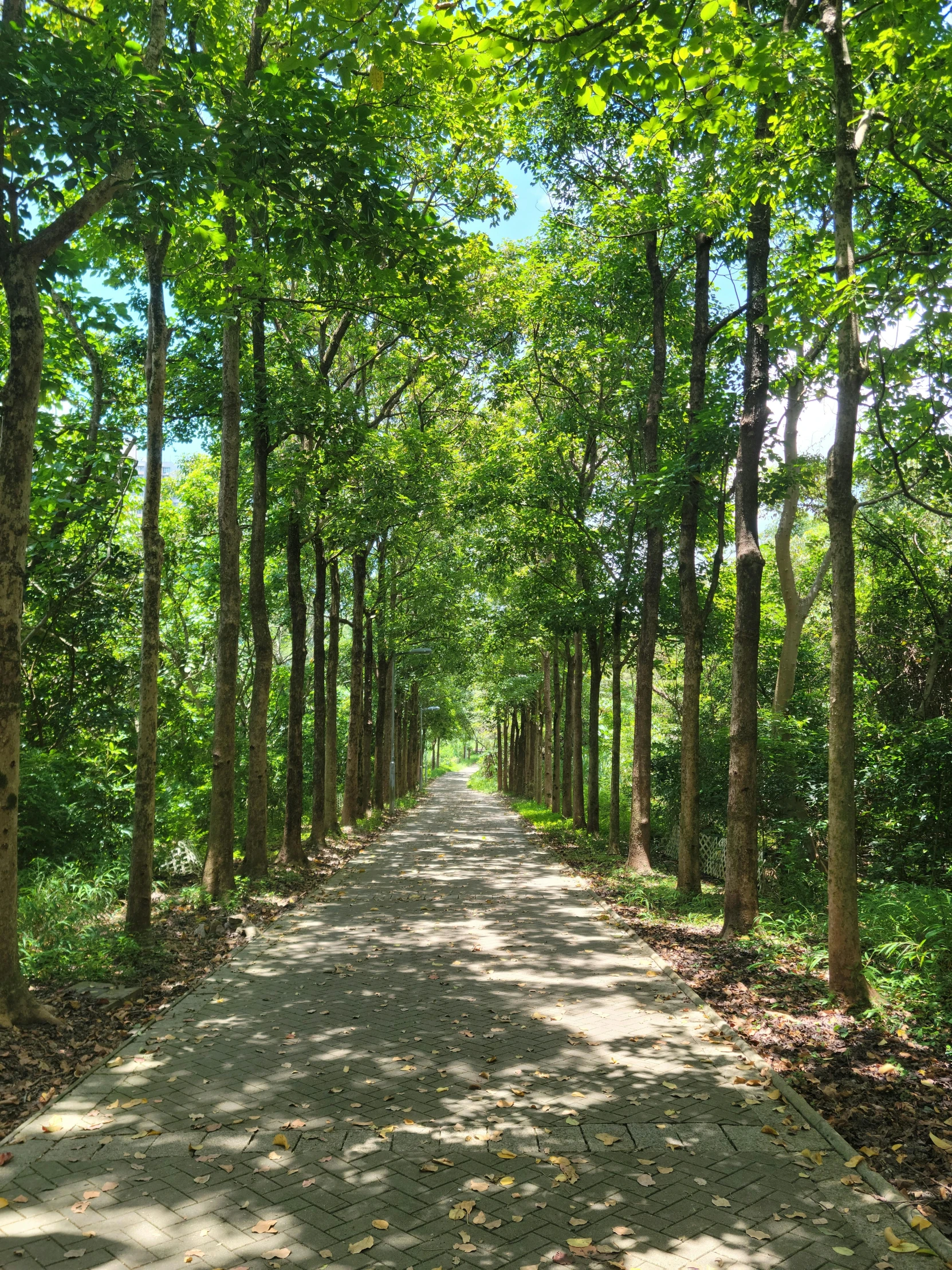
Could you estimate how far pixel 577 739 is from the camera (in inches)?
864

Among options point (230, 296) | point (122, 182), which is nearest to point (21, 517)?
point (122, 182)

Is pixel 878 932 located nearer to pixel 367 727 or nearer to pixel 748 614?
pixel 748 614

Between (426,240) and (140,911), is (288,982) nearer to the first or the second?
(140,911)

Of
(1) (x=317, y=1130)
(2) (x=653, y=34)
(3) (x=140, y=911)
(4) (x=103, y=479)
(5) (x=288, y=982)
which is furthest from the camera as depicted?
(4) (x=103, y=479)

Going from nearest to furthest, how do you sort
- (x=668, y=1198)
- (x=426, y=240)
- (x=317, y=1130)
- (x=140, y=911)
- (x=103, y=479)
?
(x=668, y=1198)
(x=317, y=1130)
(x=426, y=240)
(x=140, y=911)
(x=103, y=479)

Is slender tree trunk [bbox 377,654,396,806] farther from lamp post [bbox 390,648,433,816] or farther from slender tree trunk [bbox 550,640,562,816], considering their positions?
slender tree trunk [bbox 550,640,562,816]

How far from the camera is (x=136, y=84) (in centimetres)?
631

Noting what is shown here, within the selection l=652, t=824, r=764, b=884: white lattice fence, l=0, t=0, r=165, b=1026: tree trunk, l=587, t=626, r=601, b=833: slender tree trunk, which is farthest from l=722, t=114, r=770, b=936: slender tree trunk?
l=587, t=626, r=601, b=833: slender tree trunk

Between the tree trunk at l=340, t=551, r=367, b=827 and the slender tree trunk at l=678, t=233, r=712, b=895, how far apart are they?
34.8 ft

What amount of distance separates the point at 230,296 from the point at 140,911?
689 centimetres

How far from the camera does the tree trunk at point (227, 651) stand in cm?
1191

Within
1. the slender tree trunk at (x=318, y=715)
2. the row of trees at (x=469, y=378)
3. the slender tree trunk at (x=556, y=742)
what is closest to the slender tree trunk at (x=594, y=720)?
the row of trees at (x=469, y=378)

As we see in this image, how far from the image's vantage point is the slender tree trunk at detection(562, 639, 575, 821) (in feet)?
75.9

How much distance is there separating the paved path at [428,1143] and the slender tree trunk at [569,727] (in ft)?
47.7
